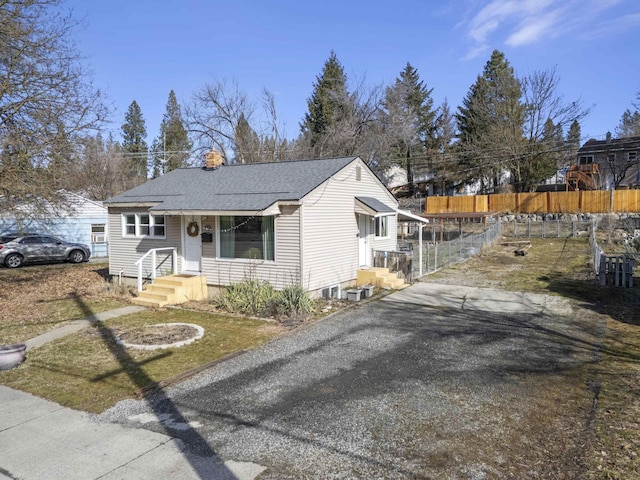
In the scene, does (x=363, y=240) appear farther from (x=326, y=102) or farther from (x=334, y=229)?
(x=326, y=102)

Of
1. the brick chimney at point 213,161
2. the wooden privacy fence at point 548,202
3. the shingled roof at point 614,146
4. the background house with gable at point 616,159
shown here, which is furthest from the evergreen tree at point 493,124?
the brick chimney at point 213,161

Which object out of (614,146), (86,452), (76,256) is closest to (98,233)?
(76,256)

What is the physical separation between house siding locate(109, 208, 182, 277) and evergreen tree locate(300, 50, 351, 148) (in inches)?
926

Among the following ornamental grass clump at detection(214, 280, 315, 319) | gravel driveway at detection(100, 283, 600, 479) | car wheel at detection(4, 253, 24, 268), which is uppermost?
car wheel at detection(4, 253, 24, 268)

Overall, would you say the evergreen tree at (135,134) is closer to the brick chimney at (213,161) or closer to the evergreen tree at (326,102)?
the evergreen tree at (326,102)

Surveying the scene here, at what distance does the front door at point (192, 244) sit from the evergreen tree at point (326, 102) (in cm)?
2423

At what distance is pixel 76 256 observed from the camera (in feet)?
77.5

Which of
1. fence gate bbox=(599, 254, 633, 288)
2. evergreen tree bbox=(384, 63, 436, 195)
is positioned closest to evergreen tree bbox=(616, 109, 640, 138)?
evergreen tree bbox=(384, 63, 436, 195)

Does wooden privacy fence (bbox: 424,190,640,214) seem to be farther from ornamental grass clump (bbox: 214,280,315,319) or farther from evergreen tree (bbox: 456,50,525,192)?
ornamental grass clump (bbox: 214,280,315,319)

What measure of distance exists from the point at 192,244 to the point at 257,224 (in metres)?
2.64

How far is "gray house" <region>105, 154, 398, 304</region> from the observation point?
12172mm

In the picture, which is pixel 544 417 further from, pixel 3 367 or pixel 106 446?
pixel 3 367

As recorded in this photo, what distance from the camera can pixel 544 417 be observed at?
539 centimetres

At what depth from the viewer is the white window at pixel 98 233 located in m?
27.4
